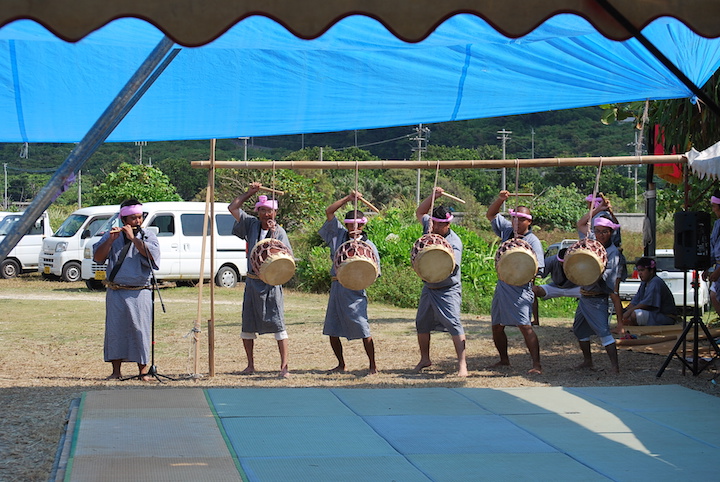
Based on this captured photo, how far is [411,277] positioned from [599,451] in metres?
10.1

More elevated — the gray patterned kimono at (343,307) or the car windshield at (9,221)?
the car windshield at (9,221)

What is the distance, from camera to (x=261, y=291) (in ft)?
23.3

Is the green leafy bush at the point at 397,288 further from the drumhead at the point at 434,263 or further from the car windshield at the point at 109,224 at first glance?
the drumhead at the point at 434,263

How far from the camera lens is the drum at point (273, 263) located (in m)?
6.73

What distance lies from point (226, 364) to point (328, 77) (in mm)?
3327

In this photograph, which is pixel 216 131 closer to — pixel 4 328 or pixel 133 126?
pixel 133 126

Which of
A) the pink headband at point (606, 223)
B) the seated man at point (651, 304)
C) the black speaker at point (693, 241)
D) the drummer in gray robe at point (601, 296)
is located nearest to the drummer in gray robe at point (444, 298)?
the drummer in gray robe at point (601, 296)

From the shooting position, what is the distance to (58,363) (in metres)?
7.94

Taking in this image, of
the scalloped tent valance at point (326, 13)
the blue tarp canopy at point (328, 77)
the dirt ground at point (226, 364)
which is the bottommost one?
the dirt ground at point (226, 364)

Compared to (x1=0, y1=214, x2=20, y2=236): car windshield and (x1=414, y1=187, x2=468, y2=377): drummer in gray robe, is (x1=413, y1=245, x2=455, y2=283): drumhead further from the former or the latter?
(x1=0, y1=214, x2=20, y2=236): car windshield

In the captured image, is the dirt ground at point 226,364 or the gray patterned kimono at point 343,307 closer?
the dirt ground at point 226,364

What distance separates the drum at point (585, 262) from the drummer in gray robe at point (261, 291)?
8.04 feet

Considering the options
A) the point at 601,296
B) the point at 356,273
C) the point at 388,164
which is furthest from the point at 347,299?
the point at 601,296

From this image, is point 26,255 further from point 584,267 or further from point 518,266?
point 584,267
